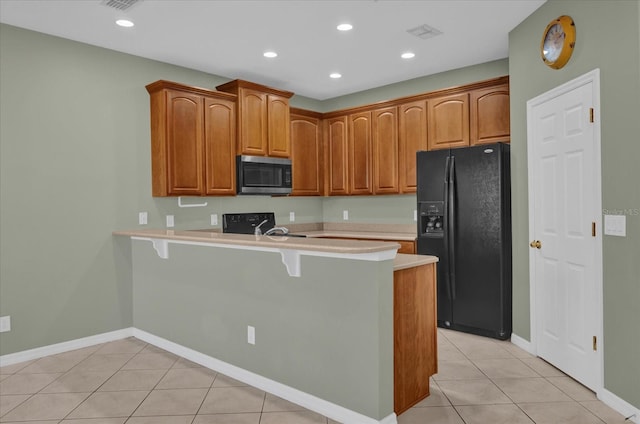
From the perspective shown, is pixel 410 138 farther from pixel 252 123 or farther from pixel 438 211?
pixel 252 123

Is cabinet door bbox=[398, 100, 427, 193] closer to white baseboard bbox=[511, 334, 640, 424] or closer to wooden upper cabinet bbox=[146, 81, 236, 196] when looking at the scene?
wooden upper cabinet bbox=[146, 81, 236, 196]

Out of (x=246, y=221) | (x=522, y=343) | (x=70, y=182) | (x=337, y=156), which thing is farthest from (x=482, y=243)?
(x=70, y=182)

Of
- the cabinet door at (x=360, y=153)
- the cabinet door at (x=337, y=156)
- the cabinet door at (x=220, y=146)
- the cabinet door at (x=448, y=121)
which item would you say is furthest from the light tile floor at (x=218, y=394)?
the cabinet door at (x=337, y=156)

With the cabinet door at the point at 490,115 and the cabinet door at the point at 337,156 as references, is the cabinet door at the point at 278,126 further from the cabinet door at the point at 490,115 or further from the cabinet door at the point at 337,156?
the cabinet door at the point at 490,115

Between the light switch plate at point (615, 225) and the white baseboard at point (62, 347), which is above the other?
the light switch plate at point (615, 225)

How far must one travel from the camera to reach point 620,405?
253 centimetres

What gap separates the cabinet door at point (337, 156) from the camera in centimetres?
561

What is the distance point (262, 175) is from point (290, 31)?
1.68 m

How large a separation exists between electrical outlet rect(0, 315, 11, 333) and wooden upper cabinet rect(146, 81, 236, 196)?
5.21 feet

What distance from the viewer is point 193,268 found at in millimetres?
3396

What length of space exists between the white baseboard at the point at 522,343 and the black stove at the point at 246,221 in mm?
2965

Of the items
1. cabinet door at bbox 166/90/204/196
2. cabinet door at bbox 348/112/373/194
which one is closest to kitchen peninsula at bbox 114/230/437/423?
cabinet door at bbox 166/90/204/196

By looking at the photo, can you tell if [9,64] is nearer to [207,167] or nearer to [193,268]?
[207,167]

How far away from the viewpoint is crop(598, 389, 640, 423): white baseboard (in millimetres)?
2412
